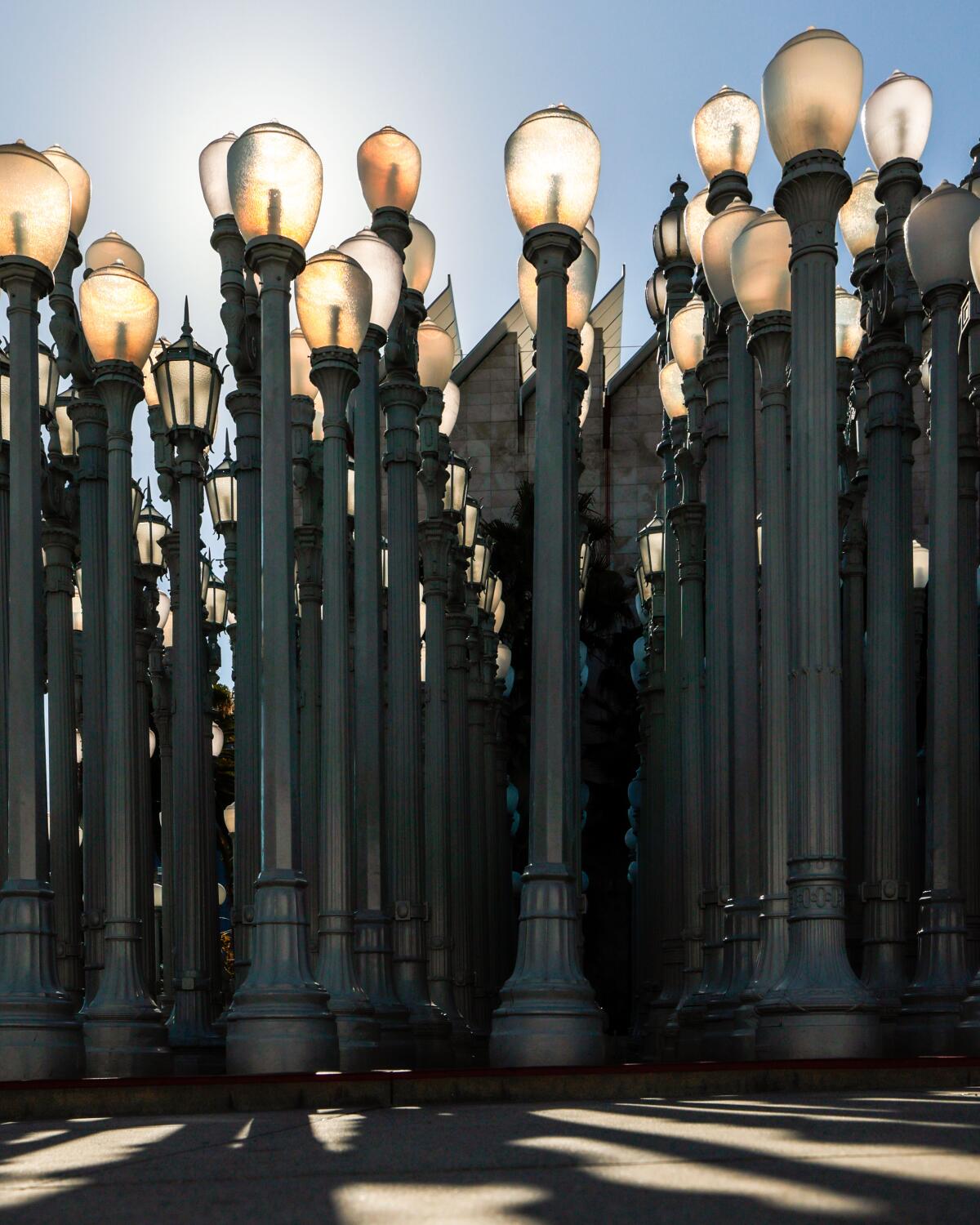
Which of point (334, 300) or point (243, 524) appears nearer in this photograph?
point (334, 300)

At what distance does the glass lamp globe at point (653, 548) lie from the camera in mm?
24656

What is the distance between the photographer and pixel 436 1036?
15.7 meters

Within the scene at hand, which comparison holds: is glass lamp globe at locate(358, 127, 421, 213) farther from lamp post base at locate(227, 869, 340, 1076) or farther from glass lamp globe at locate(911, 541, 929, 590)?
glass lamp globe at locate(911, 541, 929, 590)

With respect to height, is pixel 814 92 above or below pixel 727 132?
below

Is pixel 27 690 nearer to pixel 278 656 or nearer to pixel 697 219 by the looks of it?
pixel 278 656

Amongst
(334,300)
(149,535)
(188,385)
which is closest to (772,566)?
(334,300)

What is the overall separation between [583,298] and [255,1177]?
10.5 meters

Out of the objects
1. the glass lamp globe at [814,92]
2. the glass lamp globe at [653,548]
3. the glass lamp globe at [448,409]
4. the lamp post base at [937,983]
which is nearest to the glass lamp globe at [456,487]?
the glass lamp globe at [448,409]

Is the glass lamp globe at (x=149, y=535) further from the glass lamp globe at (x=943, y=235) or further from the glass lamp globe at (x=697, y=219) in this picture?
the glass lamp globe at (x=943, y=235)

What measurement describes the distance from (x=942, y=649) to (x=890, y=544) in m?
1.37

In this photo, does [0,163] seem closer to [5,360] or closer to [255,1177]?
[5,360]

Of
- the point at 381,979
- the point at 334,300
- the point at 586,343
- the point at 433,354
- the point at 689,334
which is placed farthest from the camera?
the point at 433,354

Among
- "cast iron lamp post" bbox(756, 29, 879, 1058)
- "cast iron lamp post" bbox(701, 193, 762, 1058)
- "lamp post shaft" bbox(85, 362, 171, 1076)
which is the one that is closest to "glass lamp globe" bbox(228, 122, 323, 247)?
"lamp post shaft" bbox(85, 362, 171, 1076)

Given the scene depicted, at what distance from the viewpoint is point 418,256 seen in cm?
1739
